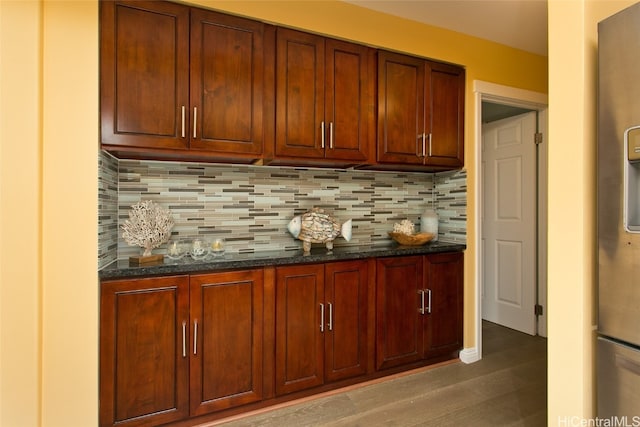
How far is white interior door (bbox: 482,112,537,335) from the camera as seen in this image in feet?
10.7

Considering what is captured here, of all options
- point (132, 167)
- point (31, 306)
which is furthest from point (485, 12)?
point (31, 306)

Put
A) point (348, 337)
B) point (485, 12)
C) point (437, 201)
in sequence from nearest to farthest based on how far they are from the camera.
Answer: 1. point (348, 337)
2. point (485, 12)
3. point (437, 201)

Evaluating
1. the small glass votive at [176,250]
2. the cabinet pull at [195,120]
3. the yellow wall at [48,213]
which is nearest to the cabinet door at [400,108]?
the cabinet pull at [195,120]

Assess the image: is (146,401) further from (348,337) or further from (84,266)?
(348,337)

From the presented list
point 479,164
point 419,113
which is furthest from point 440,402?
point 419,113

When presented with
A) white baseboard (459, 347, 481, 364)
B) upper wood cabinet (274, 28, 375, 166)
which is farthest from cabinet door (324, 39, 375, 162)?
white baseboard (459, 347, 481, 364)

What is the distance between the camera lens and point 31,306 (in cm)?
153

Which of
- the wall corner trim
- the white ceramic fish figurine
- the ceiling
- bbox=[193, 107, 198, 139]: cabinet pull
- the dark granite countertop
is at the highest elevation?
the ceiling

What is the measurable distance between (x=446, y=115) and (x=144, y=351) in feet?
8.60

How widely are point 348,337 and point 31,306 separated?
68.7 inches

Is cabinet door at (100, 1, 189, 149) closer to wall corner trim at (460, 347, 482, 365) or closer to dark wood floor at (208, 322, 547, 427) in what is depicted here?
dark wood floor at (208, 322, 547, 427)

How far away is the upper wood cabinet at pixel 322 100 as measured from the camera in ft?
6.86

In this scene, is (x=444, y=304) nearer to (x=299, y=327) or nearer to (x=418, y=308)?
(x=418, y=308)

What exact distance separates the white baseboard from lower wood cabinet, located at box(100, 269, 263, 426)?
168 cm
